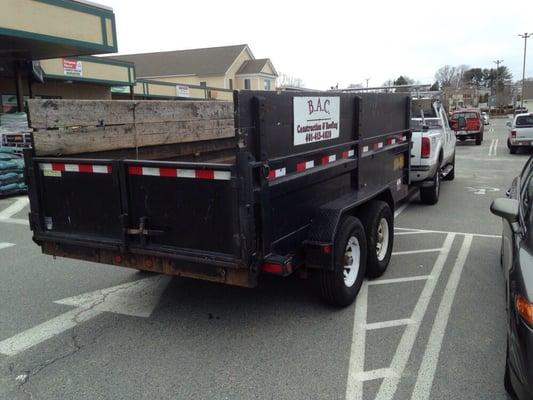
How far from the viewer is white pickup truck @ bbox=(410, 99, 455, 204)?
8.88 metres

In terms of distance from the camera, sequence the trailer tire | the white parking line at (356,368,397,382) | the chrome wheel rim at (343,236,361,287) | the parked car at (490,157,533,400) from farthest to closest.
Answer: the trailer tire < the chrome wheel rim at (343,236,361,287) < the white parking line at (356,368,397,382) < the parked car at (490,157,533,400)

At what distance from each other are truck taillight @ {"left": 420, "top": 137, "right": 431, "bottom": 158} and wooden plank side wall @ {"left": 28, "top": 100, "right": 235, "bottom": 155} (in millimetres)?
4198

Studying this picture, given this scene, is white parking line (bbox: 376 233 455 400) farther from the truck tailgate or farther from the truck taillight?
the truck tailgate

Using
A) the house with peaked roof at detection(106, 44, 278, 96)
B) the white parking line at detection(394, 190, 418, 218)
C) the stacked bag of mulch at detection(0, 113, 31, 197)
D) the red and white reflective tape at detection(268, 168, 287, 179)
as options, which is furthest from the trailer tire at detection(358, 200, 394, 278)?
the house with peaked roof at detection(106, 44, 278, 96)

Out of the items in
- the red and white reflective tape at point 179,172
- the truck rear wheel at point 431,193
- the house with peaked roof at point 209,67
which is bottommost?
the truck rear wheel at point 431,193

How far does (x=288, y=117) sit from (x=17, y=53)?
14.3m

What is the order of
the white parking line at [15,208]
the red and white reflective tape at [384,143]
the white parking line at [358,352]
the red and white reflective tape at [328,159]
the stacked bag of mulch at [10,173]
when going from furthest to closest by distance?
the stacked bag of mulch at [10,173] < the white parking line at [15,208] < the red and white reflective tape at [384,143] < the red and white reflective tape at [328,159] < the white parking line at [358,352]

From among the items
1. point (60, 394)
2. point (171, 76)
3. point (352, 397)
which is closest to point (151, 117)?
point (60, 394)

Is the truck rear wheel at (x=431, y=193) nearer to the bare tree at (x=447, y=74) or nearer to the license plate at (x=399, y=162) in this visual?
the license plate at (x=399, y=162)

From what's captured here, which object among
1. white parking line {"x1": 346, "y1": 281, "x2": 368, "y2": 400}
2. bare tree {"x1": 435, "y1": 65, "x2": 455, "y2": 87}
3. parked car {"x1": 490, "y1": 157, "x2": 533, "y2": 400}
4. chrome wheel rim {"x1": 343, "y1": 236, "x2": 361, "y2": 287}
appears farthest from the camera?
bare tree {"x1": 435, "y1": 65, "x2": 455, "y2": 87}

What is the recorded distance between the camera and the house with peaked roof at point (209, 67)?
172ft

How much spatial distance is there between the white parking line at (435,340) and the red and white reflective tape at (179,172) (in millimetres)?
1981

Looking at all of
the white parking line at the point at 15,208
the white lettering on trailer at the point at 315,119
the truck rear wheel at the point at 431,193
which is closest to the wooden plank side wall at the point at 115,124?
the white lettering on trailer at the point at 315,119

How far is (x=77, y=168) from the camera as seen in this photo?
4.12m
